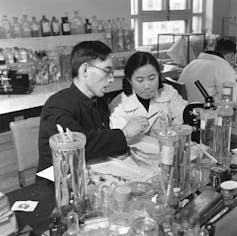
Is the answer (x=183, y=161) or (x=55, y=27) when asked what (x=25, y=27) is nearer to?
(x=55, y=27)

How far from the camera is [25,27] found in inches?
116

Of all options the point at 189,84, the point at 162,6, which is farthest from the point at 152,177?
the point at 162,6

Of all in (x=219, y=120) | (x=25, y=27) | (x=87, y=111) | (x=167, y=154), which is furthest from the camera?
(x=25, y=27)

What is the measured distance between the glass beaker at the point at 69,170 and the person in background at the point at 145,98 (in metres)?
0.73

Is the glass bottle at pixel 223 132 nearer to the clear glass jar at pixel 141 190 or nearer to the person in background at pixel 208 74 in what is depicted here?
the clear glass jar at pixel 141 190

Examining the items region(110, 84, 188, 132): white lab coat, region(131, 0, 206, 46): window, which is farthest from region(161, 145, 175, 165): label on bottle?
region(131, 0, 206, 46): window

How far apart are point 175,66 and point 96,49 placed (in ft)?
8.40

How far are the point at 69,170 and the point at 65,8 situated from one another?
8.63ft

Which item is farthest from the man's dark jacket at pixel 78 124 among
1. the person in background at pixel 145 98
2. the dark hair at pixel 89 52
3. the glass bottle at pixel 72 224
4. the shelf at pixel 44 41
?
the shelf at pixel 44 41

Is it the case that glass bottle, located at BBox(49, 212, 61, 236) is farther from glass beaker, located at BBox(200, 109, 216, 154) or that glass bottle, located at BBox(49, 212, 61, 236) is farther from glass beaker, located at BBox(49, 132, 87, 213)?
glass beaker, located at BBox(200, 109, 216, 154)

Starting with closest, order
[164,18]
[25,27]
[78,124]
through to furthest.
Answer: [78,124] → [25,27] → [164,18]

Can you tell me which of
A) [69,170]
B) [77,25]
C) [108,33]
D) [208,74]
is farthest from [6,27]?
[69,170]

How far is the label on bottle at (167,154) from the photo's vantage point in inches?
38.1

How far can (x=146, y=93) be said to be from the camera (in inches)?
69.3
